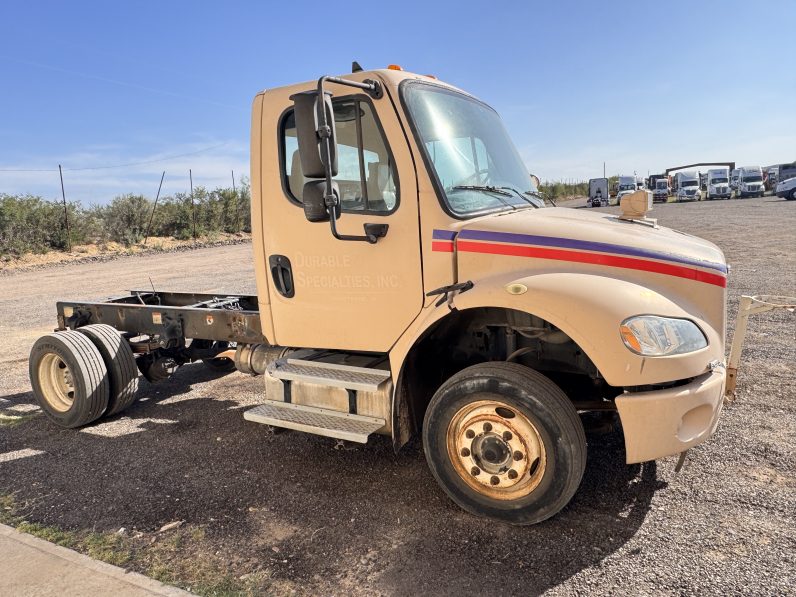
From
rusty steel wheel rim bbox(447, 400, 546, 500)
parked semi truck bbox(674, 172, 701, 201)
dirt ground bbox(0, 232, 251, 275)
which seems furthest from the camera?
parked semi truck bbox(674, 172, 701, 201)

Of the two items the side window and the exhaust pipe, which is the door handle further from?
the exhaust pipe

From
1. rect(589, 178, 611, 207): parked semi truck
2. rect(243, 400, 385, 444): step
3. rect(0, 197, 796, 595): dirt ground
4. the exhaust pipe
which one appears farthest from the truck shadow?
rect(589, 178, 611, 207): parked semi truck

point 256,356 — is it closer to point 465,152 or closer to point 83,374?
point 83,374

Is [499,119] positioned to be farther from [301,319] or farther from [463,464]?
[463,464]

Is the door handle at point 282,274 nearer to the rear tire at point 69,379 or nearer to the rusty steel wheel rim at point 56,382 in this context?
the rear tire at point 69,379

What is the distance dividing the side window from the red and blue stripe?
0.45 meters

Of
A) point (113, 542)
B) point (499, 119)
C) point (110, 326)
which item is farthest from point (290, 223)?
point (110, 326)

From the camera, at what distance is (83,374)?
487 cm

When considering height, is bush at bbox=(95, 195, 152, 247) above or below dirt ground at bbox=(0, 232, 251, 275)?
above

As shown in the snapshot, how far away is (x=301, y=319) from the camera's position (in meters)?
3.97

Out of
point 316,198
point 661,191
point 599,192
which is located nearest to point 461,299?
point 316,198

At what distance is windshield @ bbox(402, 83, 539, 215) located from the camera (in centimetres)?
346

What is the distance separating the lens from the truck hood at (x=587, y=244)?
3.06m

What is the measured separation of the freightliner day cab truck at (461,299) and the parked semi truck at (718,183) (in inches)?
2060
